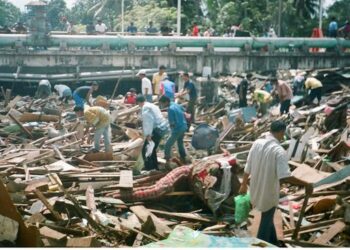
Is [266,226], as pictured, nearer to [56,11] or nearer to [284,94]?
[284,94]

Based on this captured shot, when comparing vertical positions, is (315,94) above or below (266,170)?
below

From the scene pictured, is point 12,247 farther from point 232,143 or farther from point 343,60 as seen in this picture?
point 343,60

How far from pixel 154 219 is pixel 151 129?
2.65 meters

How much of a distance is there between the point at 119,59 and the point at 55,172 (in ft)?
42.8

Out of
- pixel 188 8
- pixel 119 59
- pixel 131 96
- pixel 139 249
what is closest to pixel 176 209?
pixel 139 249

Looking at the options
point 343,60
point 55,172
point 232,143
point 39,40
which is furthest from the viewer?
point 343,60

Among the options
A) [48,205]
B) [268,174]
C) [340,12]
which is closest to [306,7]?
[340,12]

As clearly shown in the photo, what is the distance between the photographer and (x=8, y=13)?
3762cm

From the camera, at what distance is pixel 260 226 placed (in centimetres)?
614

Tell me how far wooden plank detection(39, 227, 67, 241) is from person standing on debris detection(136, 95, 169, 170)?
3349 mm

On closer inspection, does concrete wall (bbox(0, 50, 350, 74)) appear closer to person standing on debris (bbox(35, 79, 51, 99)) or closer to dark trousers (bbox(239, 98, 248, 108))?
person standing on debris (bbox(35, 79, 51, 99))

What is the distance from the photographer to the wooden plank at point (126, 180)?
307 inches

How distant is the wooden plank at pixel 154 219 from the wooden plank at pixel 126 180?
0.43 metres

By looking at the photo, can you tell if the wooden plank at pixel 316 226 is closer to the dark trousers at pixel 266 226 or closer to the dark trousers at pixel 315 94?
the dark trousers at pixel 266 226
